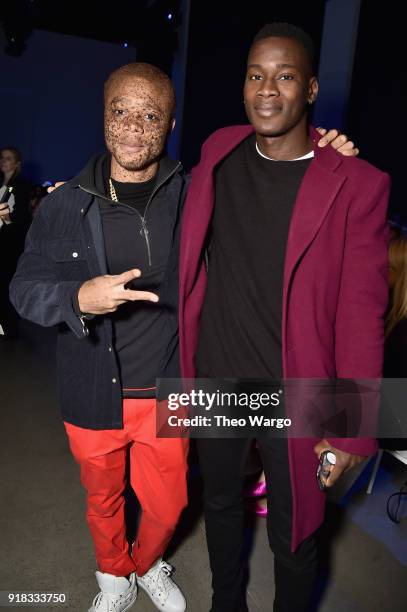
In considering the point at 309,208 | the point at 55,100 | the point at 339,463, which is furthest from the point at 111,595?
the point at 55,100

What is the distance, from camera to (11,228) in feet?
15.6

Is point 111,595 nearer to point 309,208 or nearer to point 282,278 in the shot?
point 282,278

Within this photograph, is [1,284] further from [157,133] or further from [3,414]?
[157,133]

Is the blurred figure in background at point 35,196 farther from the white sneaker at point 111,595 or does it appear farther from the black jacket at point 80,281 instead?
the white sneaker at point 111,595

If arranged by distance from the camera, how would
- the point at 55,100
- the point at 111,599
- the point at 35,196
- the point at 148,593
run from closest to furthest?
the point at 111,599 < the point at 148,593 < the point at 35,196 < the point at 55,100

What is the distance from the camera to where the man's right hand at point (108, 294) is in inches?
49.5

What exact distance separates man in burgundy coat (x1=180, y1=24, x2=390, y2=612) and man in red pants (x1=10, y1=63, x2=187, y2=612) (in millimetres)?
117

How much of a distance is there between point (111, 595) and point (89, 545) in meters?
0.37

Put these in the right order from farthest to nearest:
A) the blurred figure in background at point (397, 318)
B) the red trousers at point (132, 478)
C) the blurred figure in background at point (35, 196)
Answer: the blurred figure in background at point (35, 196) < the blurred figure in background at point (397, 318) < the red trousers at point (132, 478)

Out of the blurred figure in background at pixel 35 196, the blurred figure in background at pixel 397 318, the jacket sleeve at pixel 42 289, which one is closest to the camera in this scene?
the jacket sleeve at pixel 42 289

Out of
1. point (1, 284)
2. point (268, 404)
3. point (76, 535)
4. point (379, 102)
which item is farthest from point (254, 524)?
point (1, 284)

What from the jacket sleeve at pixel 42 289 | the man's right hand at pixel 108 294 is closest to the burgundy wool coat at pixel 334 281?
the man's right hand at pixel 108 294

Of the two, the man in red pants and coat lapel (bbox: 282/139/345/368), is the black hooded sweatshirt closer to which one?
the man in red pants

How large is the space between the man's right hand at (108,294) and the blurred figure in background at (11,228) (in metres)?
3.57
